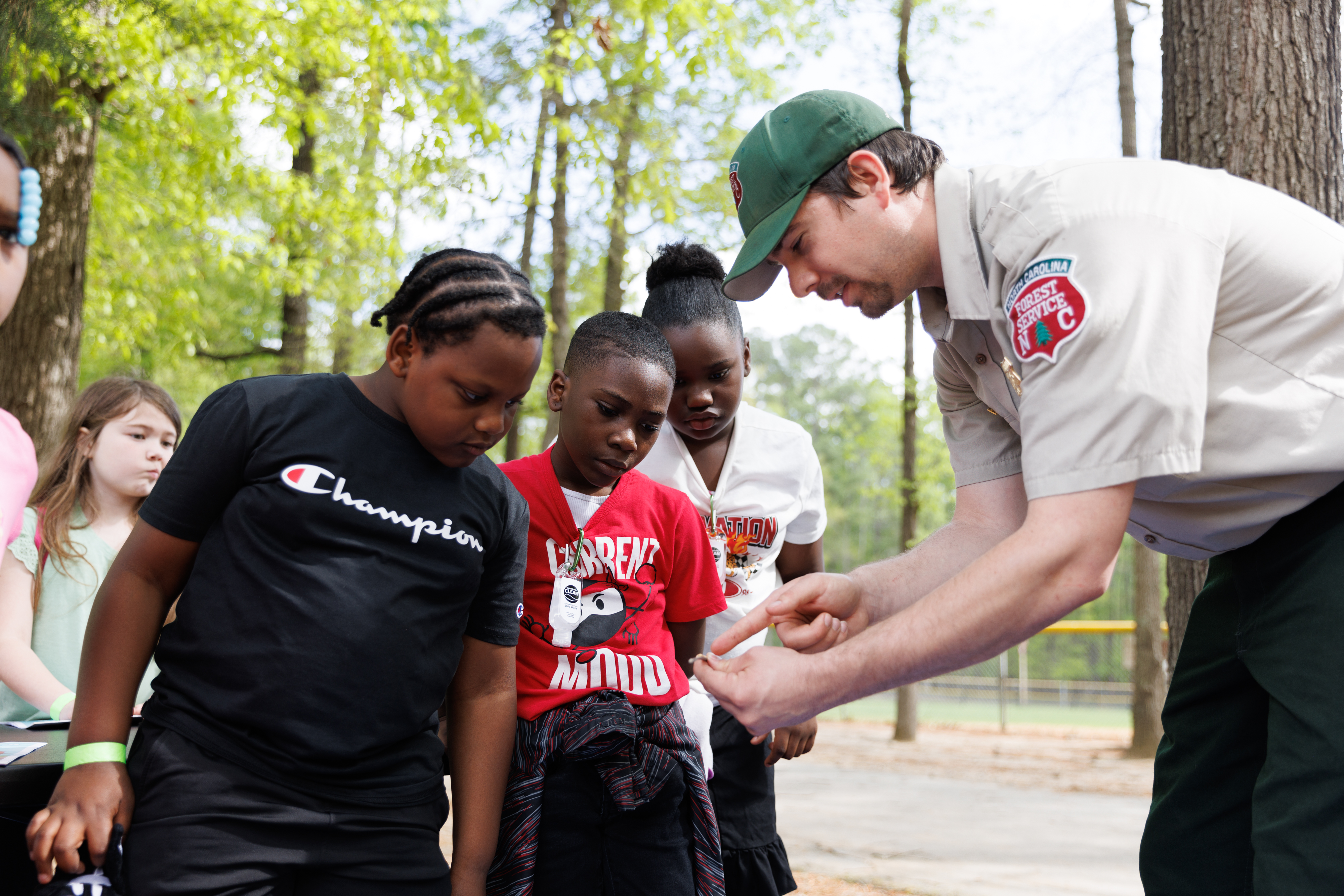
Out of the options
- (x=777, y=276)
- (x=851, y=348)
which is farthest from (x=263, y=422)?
(x=851, y=348)

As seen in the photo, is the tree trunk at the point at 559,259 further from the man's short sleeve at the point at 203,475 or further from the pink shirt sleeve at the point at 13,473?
the man's short sleeve at the point at 203,475

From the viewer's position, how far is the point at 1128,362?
4.66ft

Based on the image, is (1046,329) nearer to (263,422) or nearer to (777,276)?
(777,276)

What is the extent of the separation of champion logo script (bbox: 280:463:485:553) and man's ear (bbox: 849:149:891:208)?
979 millimetres

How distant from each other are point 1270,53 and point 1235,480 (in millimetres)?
2723

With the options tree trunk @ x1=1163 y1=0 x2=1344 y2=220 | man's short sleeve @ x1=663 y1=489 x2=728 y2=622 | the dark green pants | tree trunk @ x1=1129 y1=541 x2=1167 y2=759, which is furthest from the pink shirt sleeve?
tree trunk @ x1=1129 y1=541 x2=1167 y2=759

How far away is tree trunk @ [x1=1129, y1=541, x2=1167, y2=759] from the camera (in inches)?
418

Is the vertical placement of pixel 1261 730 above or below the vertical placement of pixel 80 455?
below

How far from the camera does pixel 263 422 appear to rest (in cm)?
175

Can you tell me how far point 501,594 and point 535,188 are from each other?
31.7 ft

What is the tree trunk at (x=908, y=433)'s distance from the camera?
40.5ft

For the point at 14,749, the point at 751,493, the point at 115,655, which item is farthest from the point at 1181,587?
the point at 14,749

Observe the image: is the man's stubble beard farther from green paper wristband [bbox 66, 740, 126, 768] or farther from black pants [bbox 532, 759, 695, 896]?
green paper wristband [bbox 66, 740, 126, 768]

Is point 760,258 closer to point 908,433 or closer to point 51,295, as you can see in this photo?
point 51,295
